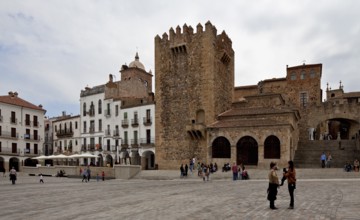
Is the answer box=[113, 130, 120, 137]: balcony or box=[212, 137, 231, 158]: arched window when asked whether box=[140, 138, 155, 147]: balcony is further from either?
box=[212, 137, 231, 158]: arched window

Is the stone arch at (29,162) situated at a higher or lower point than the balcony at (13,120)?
lower

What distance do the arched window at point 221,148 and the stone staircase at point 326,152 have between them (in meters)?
6.57

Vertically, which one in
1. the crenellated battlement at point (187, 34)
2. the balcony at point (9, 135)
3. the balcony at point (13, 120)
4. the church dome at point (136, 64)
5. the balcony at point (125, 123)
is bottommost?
the balcony at point (9, 135)

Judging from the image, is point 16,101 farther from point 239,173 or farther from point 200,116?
point 239,173

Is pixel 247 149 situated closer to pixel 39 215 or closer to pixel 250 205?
pixel 250 205

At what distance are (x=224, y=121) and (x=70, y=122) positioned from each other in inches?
1401

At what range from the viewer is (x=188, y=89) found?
38938 mm

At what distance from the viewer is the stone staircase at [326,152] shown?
104 feet

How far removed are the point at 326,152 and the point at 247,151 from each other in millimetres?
8076

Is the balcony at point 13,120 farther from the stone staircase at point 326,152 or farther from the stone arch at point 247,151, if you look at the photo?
the stone staircase at point 326,152

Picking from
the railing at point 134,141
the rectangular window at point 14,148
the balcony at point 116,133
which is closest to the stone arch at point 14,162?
the rectangular window at point 14,148

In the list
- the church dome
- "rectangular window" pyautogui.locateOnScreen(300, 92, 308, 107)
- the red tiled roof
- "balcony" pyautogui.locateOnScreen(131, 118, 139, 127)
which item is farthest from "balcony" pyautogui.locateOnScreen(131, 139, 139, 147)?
the church dome

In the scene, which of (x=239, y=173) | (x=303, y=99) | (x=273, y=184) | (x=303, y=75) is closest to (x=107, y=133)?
(x=303, y=99)

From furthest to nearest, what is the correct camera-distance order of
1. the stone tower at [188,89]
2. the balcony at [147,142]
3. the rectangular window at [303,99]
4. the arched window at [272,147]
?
1. the rectangular window at [303,99]
2. the balcony at [147,142]
3. the stone tower at [188,89]
4. the arched window at [272,147]
